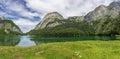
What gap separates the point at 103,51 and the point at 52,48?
440 inches

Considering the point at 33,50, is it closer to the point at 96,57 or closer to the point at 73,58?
the point at 73,58

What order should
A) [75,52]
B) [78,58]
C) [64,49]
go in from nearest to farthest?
[78,58]
[75,52]
[64,49]

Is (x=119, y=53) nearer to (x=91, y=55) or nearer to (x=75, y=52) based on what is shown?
(x=91, y=55)

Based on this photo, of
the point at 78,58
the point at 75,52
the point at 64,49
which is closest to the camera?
the point at 78,58

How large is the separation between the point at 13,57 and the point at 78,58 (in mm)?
13613

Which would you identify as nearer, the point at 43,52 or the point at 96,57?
the point at 96,57

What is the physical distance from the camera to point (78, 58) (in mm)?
A: 38188

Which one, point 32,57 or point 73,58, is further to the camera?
point 32,57

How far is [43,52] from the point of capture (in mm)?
43000

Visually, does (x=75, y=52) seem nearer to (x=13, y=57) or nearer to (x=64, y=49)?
(x=64, y=49)

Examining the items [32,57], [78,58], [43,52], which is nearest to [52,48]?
[43,52]

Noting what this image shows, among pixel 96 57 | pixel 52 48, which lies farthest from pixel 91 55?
pixel 52 48

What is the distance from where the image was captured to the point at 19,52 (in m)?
45.1

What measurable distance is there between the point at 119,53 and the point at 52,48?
1431 centimetres
